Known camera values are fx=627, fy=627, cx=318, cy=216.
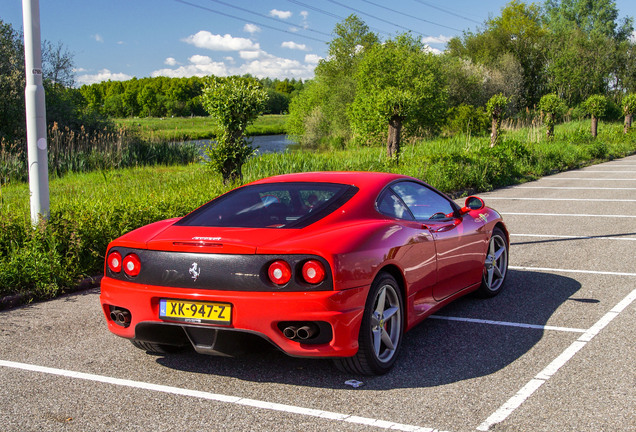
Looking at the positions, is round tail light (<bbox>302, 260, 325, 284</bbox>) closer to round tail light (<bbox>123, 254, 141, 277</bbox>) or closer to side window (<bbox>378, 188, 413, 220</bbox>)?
side window (<bbox>378, 188, 413, 220</bbox>)

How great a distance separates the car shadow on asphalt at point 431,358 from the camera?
13.4 ft

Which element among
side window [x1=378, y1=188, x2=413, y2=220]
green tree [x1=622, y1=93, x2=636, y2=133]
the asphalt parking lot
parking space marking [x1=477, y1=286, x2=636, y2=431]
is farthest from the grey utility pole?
green tree [x1=622, y1=93, x2=636, y2=133]

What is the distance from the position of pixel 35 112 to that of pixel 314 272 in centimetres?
503

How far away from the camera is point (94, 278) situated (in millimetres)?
7203

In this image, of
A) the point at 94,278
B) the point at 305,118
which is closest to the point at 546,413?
the point at 94,278

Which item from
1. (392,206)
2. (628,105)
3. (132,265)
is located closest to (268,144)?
(628,105)

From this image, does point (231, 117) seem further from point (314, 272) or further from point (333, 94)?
point (333, 94)

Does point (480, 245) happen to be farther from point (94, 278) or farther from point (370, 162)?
point (370, 162)

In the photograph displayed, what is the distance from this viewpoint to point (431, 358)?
4.47 meters

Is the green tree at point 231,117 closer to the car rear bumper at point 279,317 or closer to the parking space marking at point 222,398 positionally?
the parking space marking at point 222,398

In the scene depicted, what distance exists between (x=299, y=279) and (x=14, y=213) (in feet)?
17.2

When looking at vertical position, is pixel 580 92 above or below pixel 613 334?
above

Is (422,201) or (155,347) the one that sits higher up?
(422,201)

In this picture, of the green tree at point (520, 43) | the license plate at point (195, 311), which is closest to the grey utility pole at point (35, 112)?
the license plate at point (195, 311)
